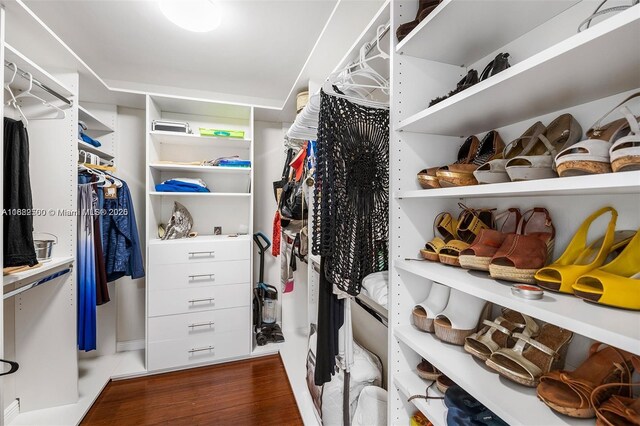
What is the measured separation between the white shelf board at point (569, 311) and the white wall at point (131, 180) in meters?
2.59

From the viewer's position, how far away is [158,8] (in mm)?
1480

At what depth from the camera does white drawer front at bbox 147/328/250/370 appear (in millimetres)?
2064

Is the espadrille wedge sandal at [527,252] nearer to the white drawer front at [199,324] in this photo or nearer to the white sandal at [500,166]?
the white sandal at [500,166]

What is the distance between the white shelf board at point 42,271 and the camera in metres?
1.19

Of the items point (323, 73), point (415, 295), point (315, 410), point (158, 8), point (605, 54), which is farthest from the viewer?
point (323, 73)

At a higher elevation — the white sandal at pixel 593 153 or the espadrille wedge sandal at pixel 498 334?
the white sandal at pixel 593 153

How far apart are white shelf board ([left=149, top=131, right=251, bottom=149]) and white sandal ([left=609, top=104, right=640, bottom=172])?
7.28ft

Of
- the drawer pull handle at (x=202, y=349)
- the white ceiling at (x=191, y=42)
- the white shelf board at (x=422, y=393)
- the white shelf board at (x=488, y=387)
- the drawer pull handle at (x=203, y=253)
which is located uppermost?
the white ceiling at (x=191, y=42)

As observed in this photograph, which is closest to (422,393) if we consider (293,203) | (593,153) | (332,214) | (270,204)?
(332,214)

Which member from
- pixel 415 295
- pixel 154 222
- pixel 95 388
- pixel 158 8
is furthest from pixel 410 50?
pixel 95 388

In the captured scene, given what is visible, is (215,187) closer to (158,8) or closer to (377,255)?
(158,8)

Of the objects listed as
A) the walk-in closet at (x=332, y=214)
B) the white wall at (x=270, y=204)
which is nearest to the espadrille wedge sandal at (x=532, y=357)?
the walk-in closet at (x=332, y=214)

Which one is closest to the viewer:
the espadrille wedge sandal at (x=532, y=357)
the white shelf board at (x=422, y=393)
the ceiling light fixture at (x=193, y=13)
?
the espadrille wedge sandal at (x=532, y=357)

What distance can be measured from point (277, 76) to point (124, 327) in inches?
99.3
